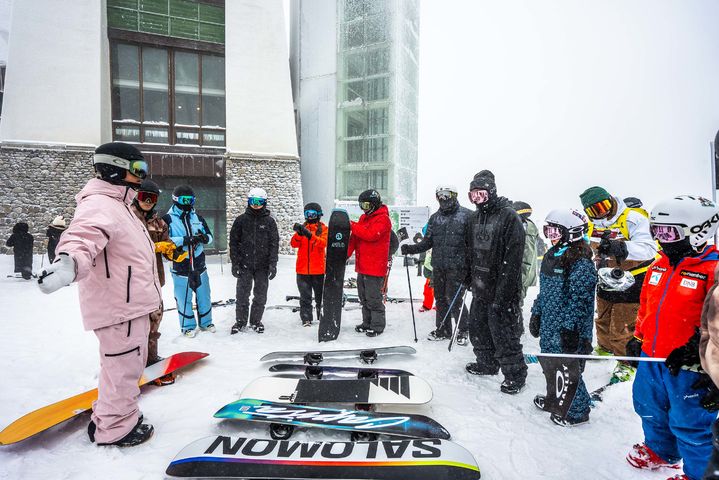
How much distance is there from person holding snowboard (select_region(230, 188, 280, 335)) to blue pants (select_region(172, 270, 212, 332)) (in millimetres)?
400

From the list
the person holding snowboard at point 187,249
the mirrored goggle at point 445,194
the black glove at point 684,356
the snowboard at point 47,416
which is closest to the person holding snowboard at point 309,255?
the person holding snowboard at point 187,249

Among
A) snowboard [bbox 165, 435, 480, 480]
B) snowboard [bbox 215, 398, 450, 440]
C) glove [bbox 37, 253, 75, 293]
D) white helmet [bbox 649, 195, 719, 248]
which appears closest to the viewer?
glove [bbox 37, 253, 75, 293]

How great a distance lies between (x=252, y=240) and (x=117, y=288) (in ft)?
9.40

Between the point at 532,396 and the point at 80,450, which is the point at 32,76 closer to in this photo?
the point at 80,450

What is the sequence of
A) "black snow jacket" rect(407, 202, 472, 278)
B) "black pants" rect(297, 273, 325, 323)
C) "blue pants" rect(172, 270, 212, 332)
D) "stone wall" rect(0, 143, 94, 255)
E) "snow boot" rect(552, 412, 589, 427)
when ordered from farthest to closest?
"stone wall" rect(0, 143, 94, 255), "black pants" rect(297, 273, 325, 323), "blue pants" rect(172, 270, 212, 332), "black snow jacket" rect(407, 202, 472, 278), "snow boot" rect(552, 412, 589, 427)

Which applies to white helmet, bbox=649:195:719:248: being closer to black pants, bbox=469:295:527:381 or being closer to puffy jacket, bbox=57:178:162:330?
black pants, bbox=469:295:527:381

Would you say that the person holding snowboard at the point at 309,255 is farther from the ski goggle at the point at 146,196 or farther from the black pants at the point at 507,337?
the black pants at the point at 507,337

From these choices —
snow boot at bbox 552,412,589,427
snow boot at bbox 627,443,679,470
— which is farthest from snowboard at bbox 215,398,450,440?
snow boot at bbox 627,443,679,470

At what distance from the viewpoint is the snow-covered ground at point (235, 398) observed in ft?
7.72

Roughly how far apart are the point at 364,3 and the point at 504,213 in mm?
15614

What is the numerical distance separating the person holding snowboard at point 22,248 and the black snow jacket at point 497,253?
11.6 meters

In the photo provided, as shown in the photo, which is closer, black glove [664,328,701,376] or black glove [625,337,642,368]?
black glove [664,328,701,376]

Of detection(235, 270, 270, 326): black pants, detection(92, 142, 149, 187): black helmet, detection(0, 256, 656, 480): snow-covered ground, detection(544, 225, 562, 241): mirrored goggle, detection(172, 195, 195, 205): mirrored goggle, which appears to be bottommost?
detection(0, 256, 656, 480): snow-covered ground

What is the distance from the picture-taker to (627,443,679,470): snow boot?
2.25m
